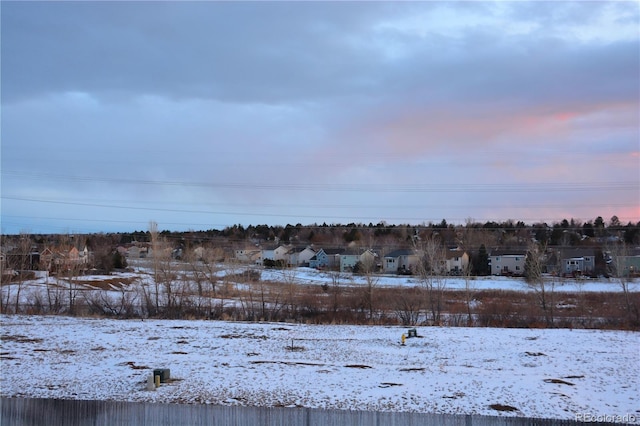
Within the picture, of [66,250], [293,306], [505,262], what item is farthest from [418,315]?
[505,262]

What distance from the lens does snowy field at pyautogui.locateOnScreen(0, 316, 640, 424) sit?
1038 centimetres

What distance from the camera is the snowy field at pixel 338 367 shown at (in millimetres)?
10383

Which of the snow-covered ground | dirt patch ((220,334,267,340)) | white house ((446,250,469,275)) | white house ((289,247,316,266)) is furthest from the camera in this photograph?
white house ((289,247,316,266))

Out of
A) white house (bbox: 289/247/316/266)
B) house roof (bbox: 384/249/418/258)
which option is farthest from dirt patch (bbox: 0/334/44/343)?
white house (bbox: 289/247/316/266)

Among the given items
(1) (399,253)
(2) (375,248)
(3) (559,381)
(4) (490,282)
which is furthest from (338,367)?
(1) (399,253)

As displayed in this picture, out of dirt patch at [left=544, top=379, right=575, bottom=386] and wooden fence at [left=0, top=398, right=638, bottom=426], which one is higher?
wooden fence at [left=0, top=398, right=638, bottom=426]

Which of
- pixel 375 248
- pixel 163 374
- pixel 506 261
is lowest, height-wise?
pixel 163 374

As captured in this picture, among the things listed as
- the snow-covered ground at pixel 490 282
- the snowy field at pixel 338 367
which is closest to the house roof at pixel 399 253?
the snow-covered ground at pixel 490 282

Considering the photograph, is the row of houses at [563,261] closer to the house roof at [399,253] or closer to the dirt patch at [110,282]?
the house roof at [399,253]

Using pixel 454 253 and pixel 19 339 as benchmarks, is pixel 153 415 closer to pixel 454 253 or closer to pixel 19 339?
pixel 19 339

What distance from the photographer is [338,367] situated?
13.3 meters

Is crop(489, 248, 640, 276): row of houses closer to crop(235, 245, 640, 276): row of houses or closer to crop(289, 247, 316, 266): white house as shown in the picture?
crop(235, 245, 640, 276): row of houses

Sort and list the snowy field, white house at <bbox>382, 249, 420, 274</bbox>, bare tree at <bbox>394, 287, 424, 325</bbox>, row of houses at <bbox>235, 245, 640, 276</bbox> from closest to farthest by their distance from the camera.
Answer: the snowy field
bare tree at <bbox>394, 287, 424, 325</bbox>
row of houses at <bbox>235, 245, 640, 276</bbox>
white house at <bbox>382, 249, 420, 274</bbox>

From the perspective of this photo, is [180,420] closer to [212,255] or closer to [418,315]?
[418,315]
